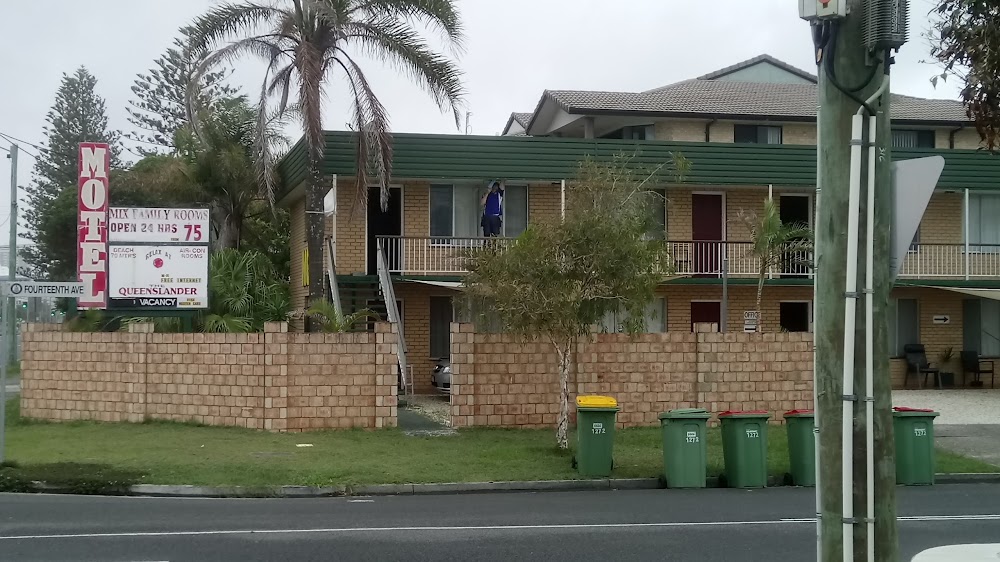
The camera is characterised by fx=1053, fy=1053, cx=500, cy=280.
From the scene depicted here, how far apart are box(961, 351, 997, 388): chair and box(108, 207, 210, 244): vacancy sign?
2041 centimetres

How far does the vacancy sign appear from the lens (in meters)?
20.1

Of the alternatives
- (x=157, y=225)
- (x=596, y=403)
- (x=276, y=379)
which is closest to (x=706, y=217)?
(x=276, y=379)

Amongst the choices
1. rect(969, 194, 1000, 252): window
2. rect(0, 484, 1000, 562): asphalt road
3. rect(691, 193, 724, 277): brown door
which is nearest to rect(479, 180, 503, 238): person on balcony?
rect(691, 193, 724, 277): brown door

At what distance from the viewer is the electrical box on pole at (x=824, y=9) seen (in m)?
5.14

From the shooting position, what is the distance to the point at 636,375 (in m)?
19.4

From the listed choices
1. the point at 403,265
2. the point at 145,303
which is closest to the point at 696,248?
the point at 403,265

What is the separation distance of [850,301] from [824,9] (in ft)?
4.70

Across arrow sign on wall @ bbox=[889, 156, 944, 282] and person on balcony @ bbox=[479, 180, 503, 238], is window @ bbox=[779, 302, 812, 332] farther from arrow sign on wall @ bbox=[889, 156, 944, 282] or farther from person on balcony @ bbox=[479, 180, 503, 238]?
arrow sign on wall @ bbox=[889, 156, 944, 282]

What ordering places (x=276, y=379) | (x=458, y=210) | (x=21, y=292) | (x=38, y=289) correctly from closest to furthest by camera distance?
(x=21, y=292)
(x=38, y=289)
(x=276, y=379)
(x=458, y=210)

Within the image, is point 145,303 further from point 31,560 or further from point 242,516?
point 31,560

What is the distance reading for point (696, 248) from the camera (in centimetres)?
2775

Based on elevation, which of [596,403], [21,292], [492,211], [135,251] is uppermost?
[492,211]

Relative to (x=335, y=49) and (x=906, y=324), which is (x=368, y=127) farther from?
(x=906, y=324)

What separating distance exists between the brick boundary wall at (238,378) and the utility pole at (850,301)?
45.0 ft
